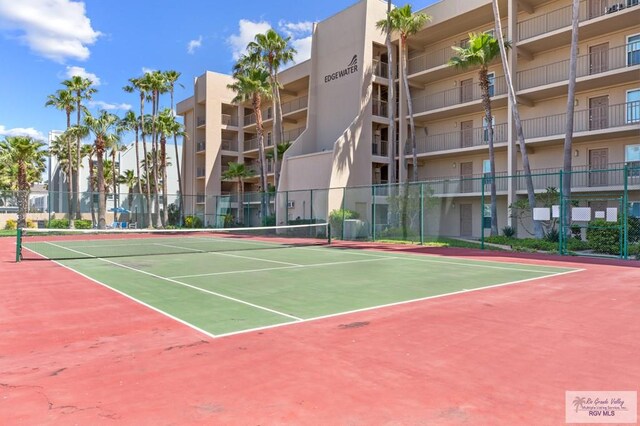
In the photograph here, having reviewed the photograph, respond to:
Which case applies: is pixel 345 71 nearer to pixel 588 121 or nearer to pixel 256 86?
pixel 256 86

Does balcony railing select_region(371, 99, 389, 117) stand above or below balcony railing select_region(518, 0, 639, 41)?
below

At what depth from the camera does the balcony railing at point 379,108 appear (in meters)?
36.3

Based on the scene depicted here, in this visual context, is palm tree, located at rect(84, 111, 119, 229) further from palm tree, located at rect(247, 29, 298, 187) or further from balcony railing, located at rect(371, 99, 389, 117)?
balcony railing, located at rect(371, 99, 389, 117)

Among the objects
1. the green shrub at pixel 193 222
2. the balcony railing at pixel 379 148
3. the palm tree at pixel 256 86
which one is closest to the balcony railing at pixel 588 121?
the balcony railing at pixel 379 148

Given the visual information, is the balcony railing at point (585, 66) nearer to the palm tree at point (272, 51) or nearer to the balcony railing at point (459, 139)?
the balcony railing at point (459, 139)

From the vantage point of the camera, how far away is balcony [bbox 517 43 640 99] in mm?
25572

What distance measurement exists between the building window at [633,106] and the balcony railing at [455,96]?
708 cm

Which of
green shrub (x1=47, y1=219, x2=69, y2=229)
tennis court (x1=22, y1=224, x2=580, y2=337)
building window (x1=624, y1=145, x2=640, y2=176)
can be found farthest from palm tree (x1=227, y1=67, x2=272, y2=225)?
building window (x1=624, y1=145, x2=640, y2=176)

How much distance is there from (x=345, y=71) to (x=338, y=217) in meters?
13.2

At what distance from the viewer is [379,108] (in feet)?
120

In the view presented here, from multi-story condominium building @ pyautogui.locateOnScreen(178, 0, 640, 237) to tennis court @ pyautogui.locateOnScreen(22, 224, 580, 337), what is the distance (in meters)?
10.7

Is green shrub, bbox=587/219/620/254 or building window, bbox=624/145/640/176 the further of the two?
building window, bbox=624/145/640/176

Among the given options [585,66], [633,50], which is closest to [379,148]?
[585,66]

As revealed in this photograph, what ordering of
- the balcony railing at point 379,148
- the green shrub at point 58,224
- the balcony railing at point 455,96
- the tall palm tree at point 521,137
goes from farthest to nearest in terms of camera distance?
the green shrub at point 58,224, the balcony railing at point 379,148, the balcony railing at point 455,96, the tall palm tree at point 521,137
